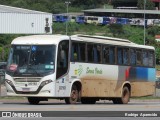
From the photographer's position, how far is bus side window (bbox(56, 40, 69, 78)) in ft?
93.8

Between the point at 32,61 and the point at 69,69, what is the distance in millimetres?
1679

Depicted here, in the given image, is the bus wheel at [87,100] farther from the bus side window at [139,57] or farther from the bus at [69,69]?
the bus side window at [139,57]

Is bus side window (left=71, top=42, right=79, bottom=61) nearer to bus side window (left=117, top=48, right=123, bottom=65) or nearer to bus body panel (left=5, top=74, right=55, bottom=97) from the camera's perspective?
bus body panel (left=5, top=74, right=55, bottom=97)

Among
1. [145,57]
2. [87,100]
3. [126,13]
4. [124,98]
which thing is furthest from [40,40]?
[126,13]

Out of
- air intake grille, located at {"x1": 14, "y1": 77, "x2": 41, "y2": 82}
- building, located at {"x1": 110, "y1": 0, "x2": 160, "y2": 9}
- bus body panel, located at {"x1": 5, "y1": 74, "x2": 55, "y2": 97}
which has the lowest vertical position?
building, located at {"x1": 110, "y1": 0, "x2": 160, "y2": 9}

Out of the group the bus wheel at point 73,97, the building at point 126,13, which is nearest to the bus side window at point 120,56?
the bus wheel at point 73,97

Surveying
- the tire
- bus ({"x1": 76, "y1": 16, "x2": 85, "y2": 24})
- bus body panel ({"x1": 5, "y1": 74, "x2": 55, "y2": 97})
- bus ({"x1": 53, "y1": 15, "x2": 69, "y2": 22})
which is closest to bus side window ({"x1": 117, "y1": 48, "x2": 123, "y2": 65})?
the tire

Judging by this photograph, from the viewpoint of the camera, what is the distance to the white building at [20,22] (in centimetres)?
9264

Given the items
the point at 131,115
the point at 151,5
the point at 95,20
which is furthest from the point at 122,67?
the point at 151,5

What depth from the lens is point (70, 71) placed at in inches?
1143

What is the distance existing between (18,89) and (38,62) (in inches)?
56.0

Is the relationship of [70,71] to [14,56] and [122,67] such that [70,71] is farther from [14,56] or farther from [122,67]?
[122,67]

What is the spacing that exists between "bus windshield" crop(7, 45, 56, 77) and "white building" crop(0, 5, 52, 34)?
63748 millimetres

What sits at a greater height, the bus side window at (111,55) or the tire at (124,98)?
the bus side window at (111,55)
